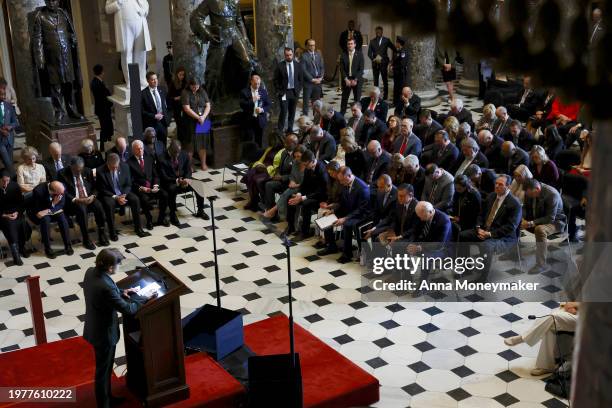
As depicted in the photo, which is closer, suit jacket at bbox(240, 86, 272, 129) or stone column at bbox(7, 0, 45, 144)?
suit jacket at bbox(240, 86, 272, 129)

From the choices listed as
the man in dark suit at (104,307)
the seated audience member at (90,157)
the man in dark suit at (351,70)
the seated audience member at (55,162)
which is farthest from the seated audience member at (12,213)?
the man in dark suit at (351,70)

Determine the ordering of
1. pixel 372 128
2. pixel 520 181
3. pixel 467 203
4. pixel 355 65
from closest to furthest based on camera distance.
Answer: pixel 467 203, pixel 520 181, pixel 372 128, pixel 355 65

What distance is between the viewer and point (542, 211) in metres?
10.3

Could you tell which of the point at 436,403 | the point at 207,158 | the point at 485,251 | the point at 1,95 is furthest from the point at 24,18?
the point at 436,403

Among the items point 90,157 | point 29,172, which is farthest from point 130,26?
point 29,172

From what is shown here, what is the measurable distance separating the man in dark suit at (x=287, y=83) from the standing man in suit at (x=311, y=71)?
2.38 ft

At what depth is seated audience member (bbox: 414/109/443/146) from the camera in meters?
13.4

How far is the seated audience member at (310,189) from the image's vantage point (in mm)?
11594

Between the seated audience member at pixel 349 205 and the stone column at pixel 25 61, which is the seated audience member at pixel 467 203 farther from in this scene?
the stone column at pixel 25 61

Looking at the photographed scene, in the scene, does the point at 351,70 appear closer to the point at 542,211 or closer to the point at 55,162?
the point at 55,162

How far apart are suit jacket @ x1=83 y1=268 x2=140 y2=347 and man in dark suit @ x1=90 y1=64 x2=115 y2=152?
32.9 feet

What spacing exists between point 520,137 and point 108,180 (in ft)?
19.9

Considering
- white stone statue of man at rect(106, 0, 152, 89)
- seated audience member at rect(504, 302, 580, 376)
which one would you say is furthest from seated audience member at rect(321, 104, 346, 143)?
seated audience member at rect(504, 302, 580, 376)

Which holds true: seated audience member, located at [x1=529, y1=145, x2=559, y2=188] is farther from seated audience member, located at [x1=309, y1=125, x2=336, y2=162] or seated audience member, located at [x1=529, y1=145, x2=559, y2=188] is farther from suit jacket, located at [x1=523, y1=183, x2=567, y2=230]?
seated audience member, located at [x1=309, y1=125, x2=336, y2=162]
